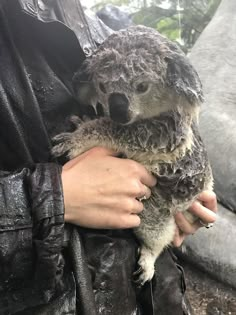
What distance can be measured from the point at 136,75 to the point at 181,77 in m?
0.10

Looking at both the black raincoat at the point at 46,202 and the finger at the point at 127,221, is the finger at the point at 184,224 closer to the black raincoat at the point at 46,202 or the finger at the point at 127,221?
the black raincoat at the point at 46,202

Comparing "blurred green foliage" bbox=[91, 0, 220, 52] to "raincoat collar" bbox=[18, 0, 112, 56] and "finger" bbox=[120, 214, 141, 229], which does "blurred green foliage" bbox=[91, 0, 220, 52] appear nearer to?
"raincoat collar" bbox=[18, 0, 112, 56]

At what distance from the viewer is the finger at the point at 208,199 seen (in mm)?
1288

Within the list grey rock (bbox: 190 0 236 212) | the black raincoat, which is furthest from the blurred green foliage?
the black raincoat

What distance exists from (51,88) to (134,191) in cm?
29

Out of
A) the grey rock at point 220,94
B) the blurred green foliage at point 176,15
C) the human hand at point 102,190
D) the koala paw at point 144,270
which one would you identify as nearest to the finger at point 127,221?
the human hand at point 102,190

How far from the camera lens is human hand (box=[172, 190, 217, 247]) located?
4.13ft

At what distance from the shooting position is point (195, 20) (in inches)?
131

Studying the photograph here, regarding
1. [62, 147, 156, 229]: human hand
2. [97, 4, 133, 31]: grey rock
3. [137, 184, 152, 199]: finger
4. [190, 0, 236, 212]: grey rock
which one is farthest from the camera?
[190, 0, 236, 212]: grey rock

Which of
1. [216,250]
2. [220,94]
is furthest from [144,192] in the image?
[220,94]

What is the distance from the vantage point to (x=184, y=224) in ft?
4.20

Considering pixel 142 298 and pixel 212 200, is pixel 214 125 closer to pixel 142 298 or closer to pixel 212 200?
pixel 212 200

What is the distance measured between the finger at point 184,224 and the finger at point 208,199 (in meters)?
0.06

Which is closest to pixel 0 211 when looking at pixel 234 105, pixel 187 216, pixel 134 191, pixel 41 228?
pixel 41 228
